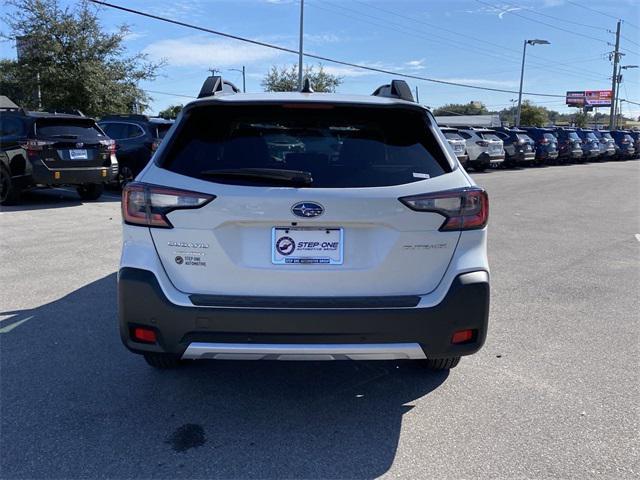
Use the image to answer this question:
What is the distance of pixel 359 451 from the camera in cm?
288

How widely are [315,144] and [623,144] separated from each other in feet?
139

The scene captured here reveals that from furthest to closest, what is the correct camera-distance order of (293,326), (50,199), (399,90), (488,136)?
(488,136)
(50,199)
(399,90)
(293,326)

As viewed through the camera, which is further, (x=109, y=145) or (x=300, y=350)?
(x=109, y=145)

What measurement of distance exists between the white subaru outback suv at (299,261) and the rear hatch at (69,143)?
8.71 m

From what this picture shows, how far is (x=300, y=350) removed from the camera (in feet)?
9.25

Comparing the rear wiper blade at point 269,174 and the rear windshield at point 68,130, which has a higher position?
the rear windshield at point 68,130

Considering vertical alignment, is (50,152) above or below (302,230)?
above

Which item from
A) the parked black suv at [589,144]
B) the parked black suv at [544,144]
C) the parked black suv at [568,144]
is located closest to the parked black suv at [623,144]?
the parked black suv at [589,144]

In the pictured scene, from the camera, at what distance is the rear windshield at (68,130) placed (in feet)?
34.7

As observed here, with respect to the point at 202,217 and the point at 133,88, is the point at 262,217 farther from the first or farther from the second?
the point at 133,88

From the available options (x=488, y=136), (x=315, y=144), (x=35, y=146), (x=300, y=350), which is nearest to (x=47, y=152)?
(x=35, y=146)

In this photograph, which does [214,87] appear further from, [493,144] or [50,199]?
[493,144]

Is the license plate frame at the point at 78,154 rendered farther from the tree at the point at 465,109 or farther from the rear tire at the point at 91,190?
the tree at the point at 465,109

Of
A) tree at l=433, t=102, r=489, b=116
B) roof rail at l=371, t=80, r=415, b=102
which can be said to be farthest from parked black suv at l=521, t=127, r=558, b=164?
Result: tree at l=433, t=102, r=489, b=116
